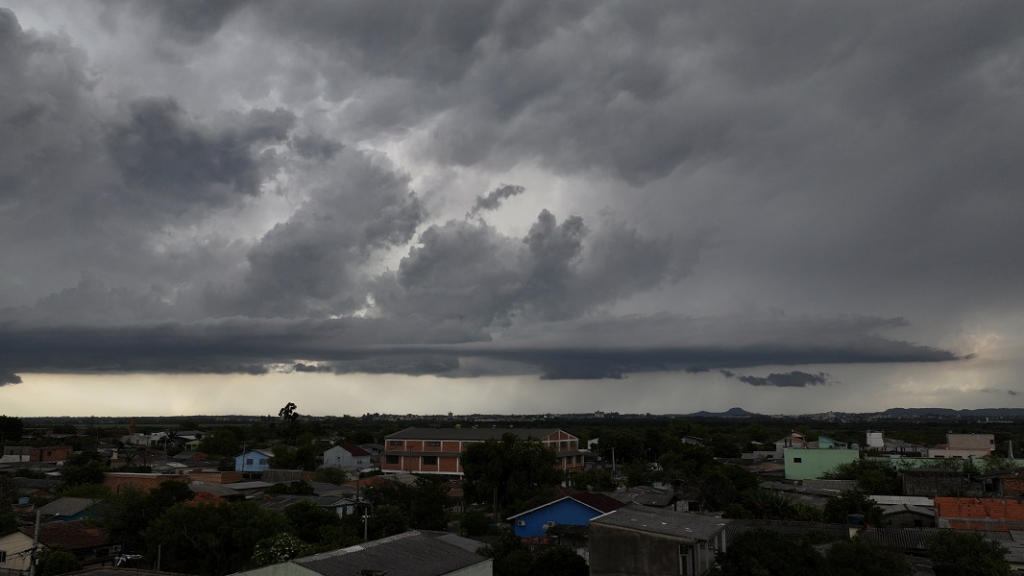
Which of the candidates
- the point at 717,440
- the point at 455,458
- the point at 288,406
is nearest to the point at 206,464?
the point at 455,458

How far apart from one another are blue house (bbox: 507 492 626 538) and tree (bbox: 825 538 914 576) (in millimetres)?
21303

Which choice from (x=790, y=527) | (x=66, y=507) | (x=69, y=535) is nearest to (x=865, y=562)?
(x=790, y=527)

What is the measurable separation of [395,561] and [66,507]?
134ft

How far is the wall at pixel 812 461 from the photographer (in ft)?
274

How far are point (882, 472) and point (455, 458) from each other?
57782 millimetres

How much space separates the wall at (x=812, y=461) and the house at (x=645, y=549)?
56724 mm

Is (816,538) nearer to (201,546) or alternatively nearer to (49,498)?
(201,546)

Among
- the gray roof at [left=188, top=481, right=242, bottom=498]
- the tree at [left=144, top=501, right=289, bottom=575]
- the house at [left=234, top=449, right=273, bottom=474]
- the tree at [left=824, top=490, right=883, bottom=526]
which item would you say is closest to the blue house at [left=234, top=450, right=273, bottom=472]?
the house at [left=234, top=449, right=273, bottom=474]

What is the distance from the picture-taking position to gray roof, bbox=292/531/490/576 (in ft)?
89.8

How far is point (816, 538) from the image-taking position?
4328 cm

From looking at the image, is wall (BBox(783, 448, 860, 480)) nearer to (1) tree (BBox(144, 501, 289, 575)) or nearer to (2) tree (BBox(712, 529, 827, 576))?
(2) tree (BBox(712, 529, 827, 576))

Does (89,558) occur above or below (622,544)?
below

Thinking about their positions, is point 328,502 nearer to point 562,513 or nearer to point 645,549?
point 562,513

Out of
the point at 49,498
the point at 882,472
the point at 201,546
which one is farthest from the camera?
the point at 882,472
